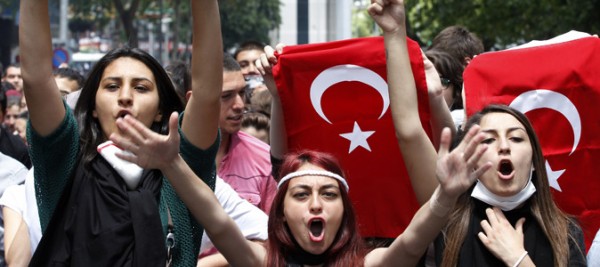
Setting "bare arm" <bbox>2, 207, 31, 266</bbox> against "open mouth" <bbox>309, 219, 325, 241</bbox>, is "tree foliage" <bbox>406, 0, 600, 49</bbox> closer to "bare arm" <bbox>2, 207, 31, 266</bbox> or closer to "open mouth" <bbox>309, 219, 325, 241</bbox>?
"bare arm" <bbox>2, 207, 31, 266</bbox>

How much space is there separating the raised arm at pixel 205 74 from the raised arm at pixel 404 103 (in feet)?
2.46

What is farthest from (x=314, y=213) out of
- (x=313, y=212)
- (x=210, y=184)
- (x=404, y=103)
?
(x=404, y=103)

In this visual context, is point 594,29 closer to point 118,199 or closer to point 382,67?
point 382,67

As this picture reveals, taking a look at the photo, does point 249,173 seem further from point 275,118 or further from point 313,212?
point 313,212

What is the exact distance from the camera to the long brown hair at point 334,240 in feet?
14.0

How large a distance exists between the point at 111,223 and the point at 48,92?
0.47 m

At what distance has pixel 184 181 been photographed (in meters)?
3.80

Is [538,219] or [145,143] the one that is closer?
[145,143]

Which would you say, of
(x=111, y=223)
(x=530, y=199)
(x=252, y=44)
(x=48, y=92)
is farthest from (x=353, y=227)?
(x=252, y=44)

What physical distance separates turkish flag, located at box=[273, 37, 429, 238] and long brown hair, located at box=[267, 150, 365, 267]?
79 cm

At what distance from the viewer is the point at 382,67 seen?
5.40 m

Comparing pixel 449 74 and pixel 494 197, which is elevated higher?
pixel 449 74

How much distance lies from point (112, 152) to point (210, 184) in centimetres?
41

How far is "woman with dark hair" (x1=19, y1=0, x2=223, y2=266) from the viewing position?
3.81m
